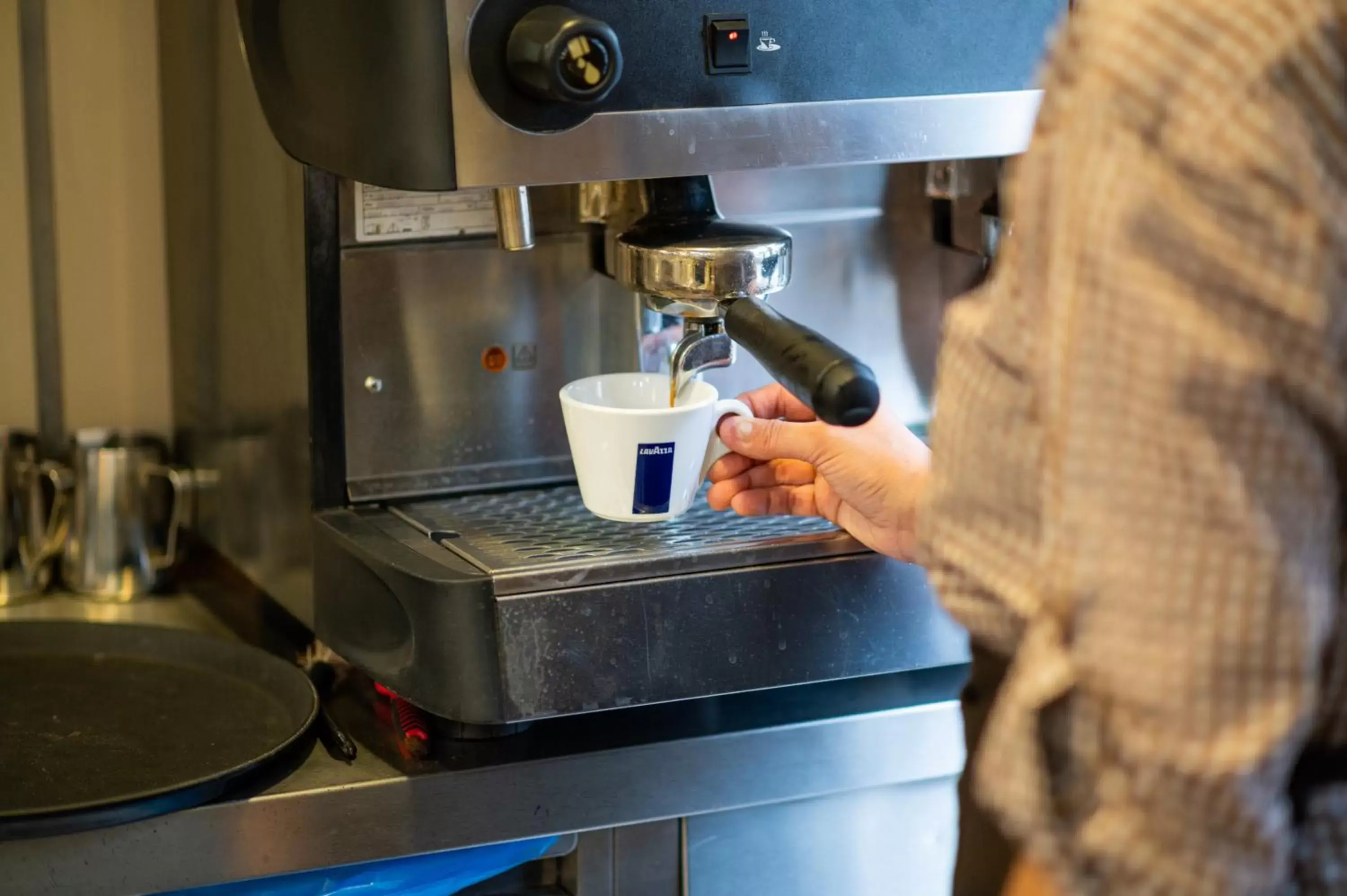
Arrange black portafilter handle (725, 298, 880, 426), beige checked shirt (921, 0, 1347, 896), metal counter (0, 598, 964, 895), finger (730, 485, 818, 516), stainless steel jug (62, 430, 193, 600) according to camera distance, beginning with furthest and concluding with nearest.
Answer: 1. stainless steel jug (62, 430, 193, 600)
2. finger (730, 485, 818, 516)
3. metal counter (0, 598, 964, 895)
4. black portafilter handle (725, 298, 880, 426)
5. beige checked shirt (921, 0, 1347, 896)

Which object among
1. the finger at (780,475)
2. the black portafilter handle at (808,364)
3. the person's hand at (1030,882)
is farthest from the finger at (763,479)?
the person's hand at (1030,882)

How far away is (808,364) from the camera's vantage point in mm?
720

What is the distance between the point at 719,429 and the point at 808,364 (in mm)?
190

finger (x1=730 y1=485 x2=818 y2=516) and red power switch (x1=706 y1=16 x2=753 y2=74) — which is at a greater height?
red power switch (x1=706 y1=16 x2=753 y2=74)

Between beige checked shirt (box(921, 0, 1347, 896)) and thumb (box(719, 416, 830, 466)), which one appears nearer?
beige checked shirt (box(921, 0, 1347, 896))

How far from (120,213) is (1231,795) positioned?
1037 mm

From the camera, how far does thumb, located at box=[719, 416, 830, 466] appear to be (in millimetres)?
863

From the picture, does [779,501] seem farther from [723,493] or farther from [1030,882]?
[1030,882]

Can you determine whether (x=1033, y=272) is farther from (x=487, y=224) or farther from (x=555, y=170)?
(x=487, y=224)

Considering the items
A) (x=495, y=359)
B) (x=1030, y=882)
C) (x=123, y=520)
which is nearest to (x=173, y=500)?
(x=123, y=520)

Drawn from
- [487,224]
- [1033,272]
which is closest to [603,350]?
[487,224]

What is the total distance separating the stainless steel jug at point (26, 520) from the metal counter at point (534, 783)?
0.33 meters

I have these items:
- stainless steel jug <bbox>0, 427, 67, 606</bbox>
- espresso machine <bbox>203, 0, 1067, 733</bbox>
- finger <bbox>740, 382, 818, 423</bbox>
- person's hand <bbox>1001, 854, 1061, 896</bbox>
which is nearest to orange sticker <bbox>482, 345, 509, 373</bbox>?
espresso machine <bbox>203, 0, 1067, 733</bbox>

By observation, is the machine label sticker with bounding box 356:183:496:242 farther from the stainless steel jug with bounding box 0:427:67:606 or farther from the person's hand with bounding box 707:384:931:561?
the stainless steel jug with bounding box 0:427:67:606
